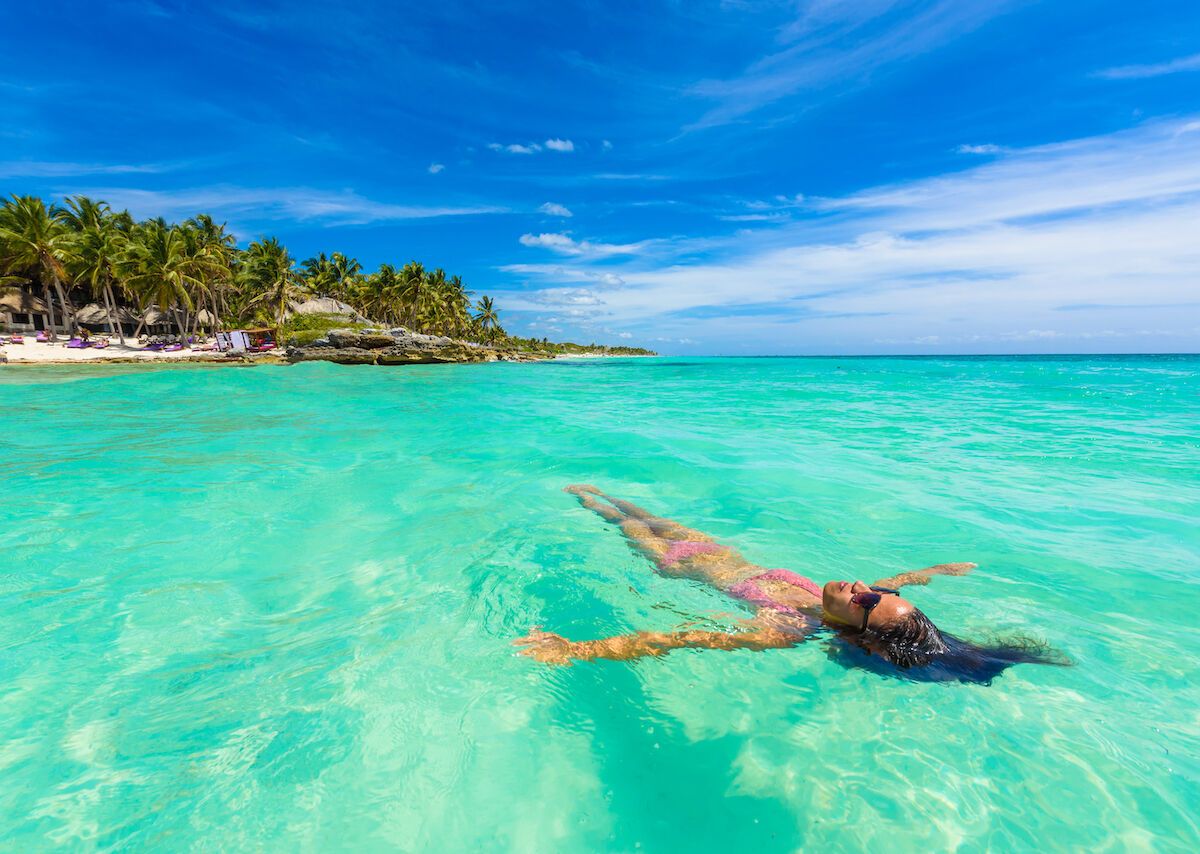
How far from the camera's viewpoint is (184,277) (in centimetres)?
4478

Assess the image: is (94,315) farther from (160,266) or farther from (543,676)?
(543,676)


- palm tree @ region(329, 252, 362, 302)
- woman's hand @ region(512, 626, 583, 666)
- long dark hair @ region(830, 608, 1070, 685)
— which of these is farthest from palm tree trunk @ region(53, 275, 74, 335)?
long dark hair @ region(830, 608, 1070, 685)

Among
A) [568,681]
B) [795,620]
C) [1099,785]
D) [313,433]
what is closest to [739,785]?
[568,681]

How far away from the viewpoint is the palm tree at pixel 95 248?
140 ft

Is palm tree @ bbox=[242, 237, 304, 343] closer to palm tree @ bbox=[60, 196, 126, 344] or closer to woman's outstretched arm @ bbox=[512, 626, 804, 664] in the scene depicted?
palm tree @ bbox=[60, 196, 126, 344]

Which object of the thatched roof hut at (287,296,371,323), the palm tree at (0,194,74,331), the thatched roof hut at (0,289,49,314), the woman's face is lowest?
the woman's face

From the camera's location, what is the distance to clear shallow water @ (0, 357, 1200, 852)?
2.33m

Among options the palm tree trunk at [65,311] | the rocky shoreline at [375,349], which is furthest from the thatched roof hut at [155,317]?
the rocky shoreline at [375,349]

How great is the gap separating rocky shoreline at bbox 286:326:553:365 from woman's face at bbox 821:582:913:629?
176ft

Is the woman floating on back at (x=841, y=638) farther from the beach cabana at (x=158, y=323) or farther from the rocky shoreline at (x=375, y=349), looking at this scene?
the beach cabana at (x=158, y=323)

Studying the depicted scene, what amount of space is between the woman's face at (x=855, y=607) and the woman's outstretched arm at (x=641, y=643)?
32 centimetres

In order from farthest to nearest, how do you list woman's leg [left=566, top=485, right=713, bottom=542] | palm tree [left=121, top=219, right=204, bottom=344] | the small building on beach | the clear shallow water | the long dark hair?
the small building on beach
palm tree [left=121, top=219, right=204, bottom=344]
woman's leg [left=566, top=485, right=713, bottom=542]
the long dark hair
the clear shallow water

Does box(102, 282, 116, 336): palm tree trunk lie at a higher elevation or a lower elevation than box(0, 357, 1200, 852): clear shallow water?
higher

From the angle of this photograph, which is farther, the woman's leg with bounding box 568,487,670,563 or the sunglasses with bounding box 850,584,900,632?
the woman's leg with bounding box 568,487,670,563
